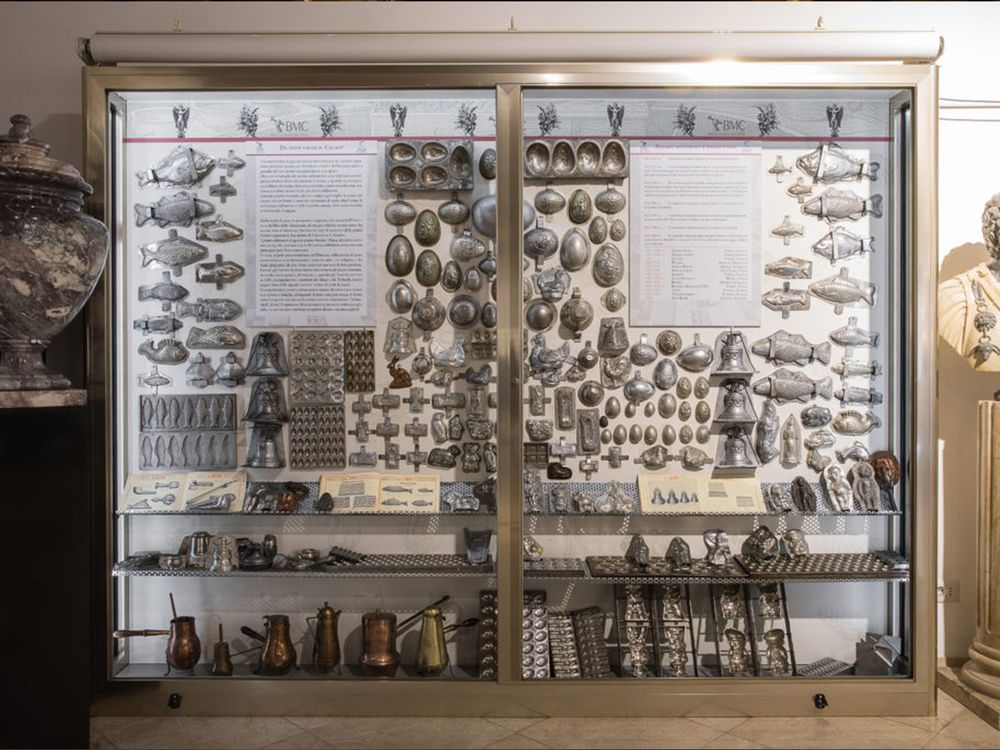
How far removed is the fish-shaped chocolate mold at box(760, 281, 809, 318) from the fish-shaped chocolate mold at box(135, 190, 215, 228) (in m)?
2.44

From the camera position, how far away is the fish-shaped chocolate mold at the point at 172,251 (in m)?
3.46

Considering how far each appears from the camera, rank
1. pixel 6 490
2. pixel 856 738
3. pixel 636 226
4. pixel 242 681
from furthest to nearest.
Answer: pixel 636 226 → pixel 242 681 → pixel 856 738 → pixel 6 490

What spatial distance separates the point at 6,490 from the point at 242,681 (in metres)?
1.16

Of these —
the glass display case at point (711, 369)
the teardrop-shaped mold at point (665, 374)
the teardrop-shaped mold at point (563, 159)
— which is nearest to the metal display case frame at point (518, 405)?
the glass display case at point (711, 369)

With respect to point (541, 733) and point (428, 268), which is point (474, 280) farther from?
point (541, 733)

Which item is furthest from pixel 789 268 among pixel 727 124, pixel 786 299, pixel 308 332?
pixel 308 332

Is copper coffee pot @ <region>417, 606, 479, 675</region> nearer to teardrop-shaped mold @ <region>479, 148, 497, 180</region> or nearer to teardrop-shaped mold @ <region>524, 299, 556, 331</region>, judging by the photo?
teardrop-shaped mold @ <region>524, 299, 556, 331</region>

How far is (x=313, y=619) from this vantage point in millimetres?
3520

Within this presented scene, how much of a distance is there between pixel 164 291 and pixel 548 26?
2055 millimetres

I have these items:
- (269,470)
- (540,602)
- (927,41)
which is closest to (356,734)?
(540,602)

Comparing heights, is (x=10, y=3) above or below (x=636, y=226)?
above

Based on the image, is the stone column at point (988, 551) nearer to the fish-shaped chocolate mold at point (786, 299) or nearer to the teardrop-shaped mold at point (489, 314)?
the fish-shaped chocolate mold at point (786, 299)

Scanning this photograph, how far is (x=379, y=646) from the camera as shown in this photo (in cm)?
330

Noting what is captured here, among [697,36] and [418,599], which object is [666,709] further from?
[697,36]
